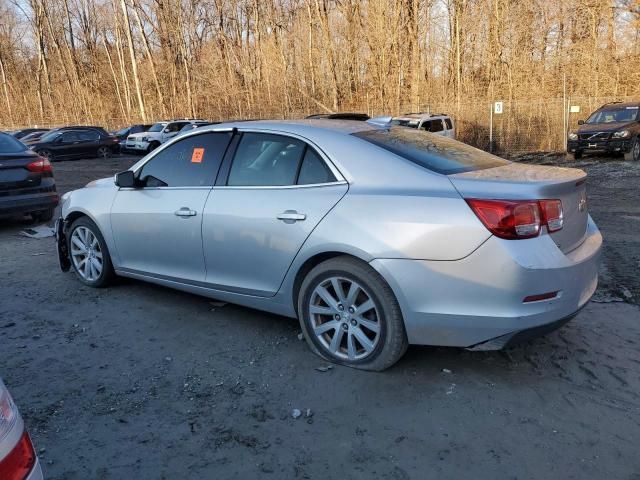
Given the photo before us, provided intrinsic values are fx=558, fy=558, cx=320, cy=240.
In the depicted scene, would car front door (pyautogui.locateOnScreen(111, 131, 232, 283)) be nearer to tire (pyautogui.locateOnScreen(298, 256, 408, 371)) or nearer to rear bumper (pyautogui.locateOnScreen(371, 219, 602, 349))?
tire (pyautogui.locateOnScreen(298, 256, 408, 371))

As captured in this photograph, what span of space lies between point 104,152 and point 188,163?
23.8m

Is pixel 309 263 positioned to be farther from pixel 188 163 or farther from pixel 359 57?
pixel 359 57

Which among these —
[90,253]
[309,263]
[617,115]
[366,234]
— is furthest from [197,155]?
[617,115]

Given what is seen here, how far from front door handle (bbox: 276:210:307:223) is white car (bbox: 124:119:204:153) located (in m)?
23.2

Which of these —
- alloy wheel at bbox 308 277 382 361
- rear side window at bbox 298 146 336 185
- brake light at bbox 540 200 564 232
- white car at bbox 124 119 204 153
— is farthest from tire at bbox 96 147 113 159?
brake light at bbox 540 200 564 232

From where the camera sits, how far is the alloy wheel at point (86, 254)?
204 inches

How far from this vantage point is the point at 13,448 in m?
1.69

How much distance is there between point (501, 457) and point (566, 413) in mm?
583

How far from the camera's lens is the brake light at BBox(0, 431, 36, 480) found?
1630 mm

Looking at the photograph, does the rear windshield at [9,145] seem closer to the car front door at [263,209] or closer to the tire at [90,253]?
the tire at [90,253]

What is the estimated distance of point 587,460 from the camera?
2.61 meters

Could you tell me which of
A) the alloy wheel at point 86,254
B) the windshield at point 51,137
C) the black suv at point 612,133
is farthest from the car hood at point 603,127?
the windshield at point 51,137

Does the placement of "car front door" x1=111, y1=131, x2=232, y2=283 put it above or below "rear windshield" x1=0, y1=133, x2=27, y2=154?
below

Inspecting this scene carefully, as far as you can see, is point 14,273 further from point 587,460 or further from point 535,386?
point 587,460
